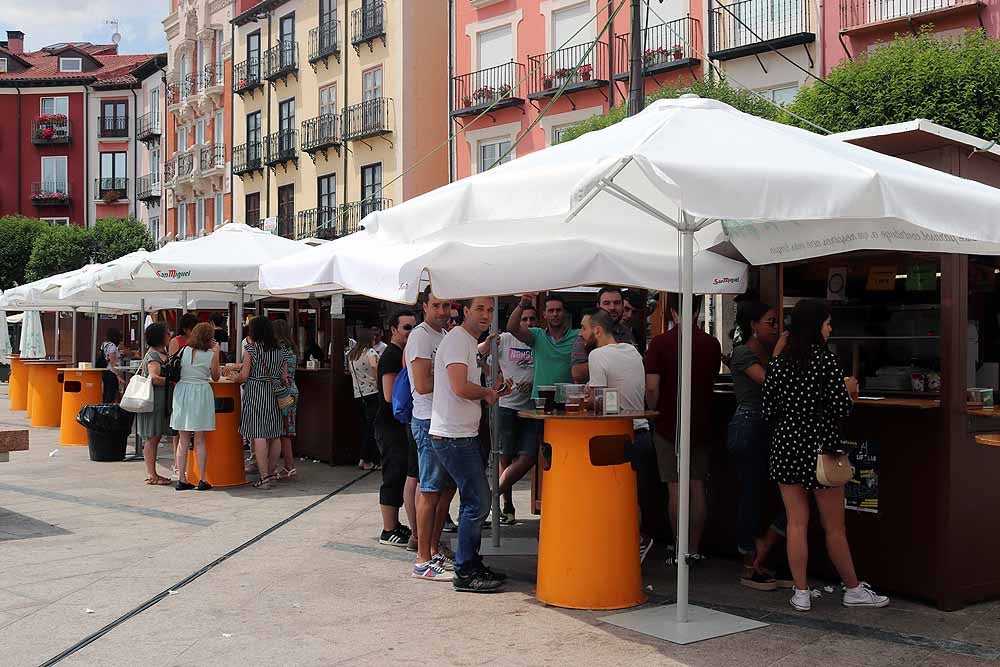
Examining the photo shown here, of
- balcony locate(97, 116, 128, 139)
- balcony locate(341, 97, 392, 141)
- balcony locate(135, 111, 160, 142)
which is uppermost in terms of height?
balcony locate(97, 116, 128, 139)

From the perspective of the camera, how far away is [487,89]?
2869 cm

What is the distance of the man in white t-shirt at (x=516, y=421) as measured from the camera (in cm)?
908

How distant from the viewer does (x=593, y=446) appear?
6.49 meters

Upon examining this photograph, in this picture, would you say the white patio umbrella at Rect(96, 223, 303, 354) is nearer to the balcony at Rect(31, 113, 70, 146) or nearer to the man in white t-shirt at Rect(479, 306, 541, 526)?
the man in white t-shirt at Rect(479, 306, 541, 526)

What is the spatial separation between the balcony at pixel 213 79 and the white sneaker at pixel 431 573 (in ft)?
123

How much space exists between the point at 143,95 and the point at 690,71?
39882 mm

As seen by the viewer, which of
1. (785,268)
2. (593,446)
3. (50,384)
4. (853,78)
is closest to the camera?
(593,446)

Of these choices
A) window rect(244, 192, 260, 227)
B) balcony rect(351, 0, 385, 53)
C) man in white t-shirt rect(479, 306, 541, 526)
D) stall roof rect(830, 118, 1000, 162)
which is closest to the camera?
stall roof rect(830, 118, 1000, 162)

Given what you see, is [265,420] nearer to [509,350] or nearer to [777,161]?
[509,350]

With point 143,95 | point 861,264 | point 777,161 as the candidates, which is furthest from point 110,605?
point 143,95

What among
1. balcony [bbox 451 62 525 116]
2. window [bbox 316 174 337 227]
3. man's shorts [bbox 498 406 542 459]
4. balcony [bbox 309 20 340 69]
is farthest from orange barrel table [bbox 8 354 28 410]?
man's shorts [bbox 498 406 542 459]

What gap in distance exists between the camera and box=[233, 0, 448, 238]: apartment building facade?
103ft

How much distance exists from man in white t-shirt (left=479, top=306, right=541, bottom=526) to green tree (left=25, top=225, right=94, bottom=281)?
4482 cm

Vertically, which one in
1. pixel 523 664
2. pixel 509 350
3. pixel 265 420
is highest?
pixel 509 350
